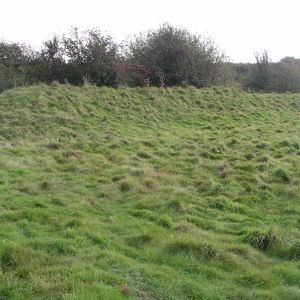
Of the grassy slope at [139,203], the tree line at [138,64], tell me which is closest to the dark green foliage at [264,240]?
the grassy slope at [139,203]

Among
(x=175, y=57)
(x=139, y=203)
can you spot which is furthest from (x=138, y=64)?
(x=139, y=203)

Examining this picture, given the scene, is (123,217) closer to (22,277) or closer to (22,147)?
(22,277)

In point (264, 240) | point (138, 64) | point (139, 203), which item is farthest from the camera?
point (138, 64)

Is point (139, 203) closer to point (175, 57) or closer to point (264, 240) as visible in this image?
point (264, 240)

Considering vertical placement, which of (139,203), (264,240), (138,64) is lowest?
(264,240)

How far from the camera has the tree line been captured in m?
25.8

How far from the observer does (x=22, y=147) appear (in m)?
15.5

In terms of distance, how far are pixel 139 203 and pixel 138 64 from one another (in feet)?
66.7

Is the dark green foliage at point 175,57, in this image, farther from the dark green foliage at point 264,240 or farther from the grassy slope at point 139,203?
the dark green foliage at point 264,240

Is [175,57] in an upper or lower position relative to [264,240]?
upper

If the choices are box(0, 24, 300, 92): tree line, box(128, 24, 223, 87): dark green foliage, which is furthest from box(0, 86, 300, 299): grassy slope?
box(128, 24, 223, 87): dark green foliage

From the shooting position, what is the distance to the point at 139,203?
11.0 metres

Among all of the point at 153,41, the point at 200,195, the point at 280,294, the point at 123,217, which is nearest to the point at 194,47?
the point at 153,41

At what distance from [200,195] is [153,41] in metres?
22.4
